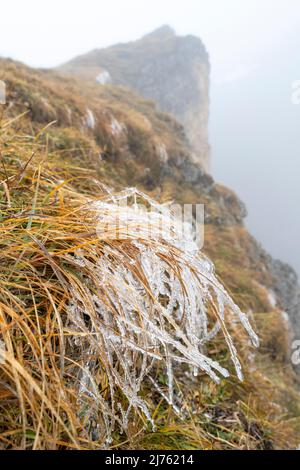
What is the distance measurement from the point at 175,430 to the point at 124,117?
820 cm

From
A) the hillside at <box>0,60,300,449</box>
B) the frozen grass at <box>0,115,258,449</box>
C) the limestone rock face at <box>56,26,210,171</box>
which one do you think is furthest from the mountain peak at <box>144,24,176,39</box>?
the frozen grass at <box>0,115,258,449</box>

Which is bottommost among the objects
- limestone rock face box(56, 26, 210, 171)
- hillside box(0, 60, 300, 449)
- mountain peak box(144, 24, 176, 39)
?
hillside box(0, 60, 300, 449)

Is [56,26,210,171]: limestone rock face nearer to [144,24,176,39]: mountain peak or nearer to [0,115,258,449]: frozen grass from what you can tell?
[144,24,176,39]: mountain peak

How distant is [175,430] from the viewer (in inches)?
49.9

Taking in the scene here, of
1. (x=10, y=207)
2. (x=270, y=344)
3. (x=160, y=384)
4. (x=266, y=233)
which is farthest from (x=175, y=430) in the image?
(x=266, y=233)

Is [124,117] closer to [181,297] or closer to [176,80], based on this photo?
[181,297]

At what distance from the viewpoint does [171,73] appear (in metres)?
51.8

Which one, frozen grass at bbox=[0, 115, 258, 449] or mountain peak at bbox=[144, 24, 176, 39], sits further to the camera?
mountain peak at bbox=[144, 24, 176, 39]

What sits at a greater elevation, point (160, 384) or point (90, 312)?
point (90, 312)

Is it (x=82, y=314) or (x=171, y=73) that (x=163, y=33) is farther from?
(x=82, y=314)

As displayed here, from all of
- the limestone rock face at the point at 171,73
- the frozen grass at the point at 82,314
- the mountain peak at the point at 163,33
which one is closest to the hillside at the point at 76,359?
the frozen grass at the point at 82,314

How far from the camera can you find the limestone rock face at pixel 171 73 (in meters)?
45.7

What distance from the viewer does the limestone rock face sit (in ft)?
150

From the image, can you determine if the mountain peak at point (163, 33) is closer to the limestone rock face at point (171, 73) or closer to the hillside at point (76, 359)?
the limestone rock face at point (171, 73)
